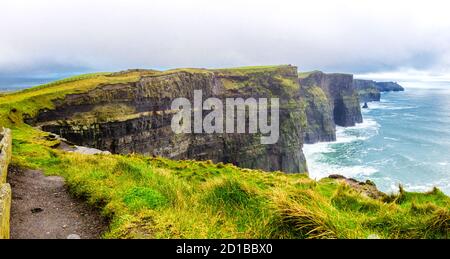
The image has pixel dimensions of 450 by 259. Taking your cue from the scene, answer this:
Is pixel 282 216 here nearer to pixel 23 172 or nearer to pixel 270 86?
pixel 23 172

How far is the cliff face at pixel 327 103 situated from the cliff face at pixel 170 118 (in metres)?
39.3

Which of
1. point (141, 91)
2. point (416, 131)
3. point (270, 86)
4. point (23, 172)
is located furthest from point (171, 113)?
point (416, 131)

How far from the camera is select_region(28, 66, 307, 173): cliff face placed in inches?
2185

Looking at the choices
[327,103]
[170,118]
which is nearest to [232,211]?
[170,118]

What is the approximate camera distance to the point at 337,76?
17550 cm

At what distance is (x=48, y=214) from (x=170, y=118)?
6312 cm

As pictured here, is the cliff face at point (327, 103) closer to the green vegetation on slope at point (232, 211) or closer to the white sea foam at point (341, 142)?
the white sea foam at point (341, 142)

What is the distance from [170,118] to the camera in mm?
72688

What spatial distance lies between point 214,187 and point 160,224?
8.75ft

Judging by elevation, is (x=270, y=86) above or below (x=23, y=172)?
above

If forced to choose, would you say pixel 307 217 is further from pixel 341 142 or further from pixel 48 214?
pixel 341 142

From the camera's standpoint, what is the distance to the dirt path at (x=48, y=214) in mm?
8750

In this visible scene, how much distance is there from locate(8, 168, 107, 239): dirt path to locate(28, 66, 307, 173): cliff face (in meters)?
38.7

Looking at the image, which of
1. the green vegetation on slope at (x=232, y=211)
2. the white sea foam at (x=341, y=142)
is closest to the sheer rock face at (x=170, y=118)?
the white sea foam at (x=341, y=142)
